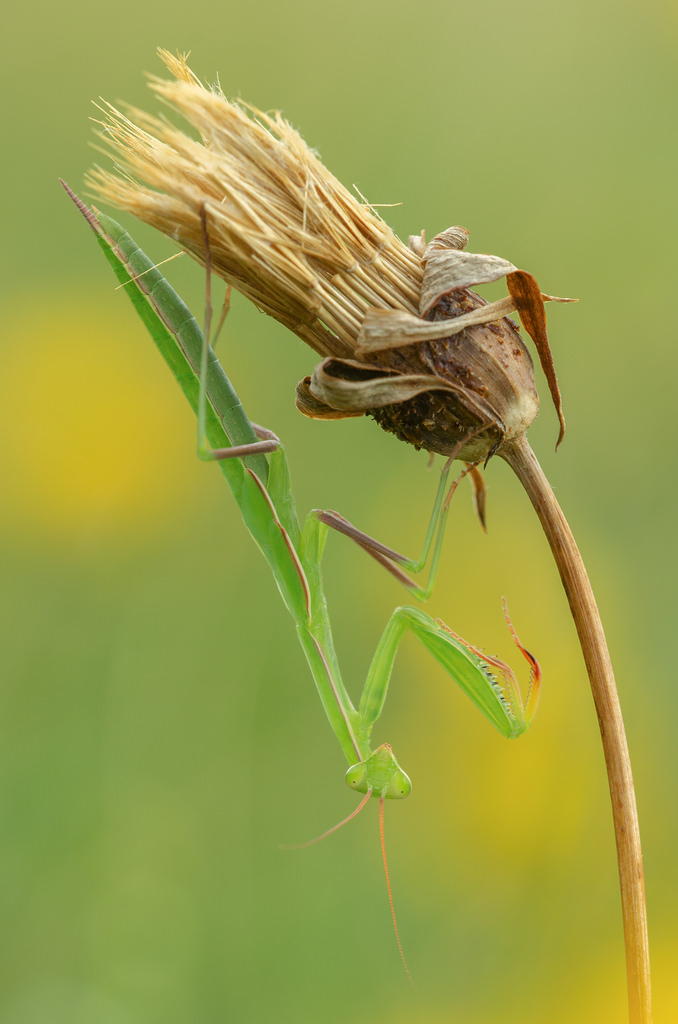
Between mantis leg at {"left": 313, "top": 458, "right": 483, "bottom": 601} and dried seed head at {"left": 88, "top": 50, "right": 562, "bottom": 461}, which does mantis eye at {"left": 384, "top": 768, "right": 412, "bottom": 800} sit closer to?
mantis leg at {"left": 313, "top": 458, "right": 483, "bottom": 601}

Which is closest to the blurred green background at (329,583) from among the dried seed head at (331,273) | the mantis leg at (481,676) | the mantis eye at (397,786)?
the mantis eye at (397,786)

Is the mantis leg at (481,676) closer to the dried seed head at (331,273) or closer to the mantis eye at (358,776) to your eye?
the mantis eye at (358,776)

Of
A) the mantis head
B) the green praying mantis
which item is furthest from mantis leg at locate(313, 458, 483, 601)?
the mantis head

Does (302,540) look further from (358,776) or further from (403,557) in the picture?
(358,776)

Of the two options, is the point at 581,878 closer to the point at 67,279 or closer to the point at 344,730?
the point at 344,730

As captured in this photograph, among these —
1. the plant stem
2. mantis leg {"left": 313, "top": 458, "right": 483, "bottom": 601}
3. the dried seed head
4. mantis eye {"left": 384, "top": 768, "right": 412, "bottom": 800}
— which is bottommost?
mantis eye {"left": 384, "top": 768, "right": 412, "bottom": 800}

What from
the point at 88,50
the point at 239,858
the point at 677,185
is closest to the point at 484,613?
the point at 239,858
